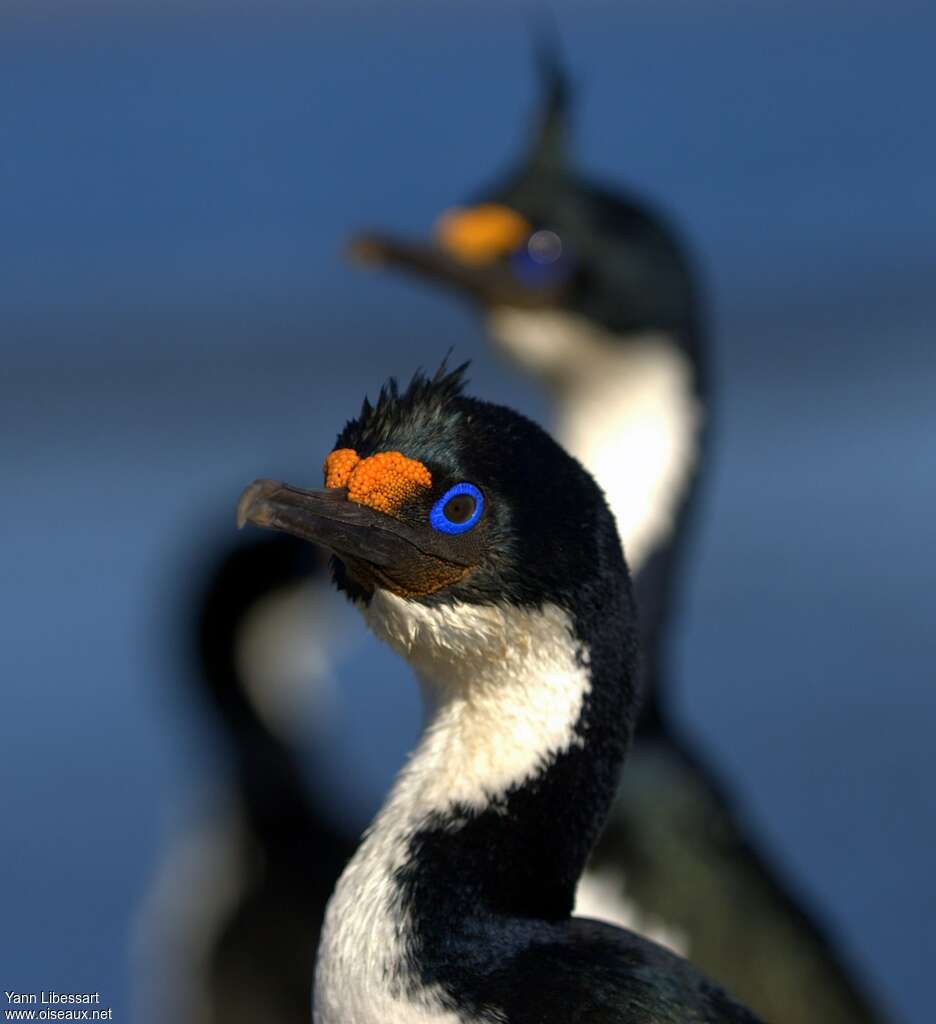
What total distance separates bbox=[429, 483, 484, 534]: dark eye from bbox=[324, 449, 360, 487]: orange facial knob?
0.11 meters

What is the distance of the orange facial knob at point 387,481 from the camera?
235 cm

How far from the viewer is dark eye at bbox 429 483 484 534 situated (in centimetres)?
234

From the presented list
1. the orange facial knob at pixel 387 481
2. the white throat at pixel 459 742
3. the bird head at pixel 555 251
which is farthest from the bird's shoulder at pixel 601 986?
the bird head at pixel 555 251

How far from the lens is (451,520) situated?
2.34 m

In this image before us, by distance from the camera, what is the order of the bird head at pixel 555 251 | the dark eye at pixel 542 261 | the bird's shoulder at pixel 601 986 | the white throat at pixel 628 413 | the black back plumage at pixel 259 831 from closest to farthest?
the bird's shoulder at pixel 601 986 < the black back plumage at pixel 259 831 < the white throat at pixel 628 413 < the bird head at pixel 555 251 < the dark eye at pixel 542 261

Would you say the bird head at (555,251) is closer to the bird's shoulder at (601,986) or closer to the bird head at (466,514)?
the bird head at (466,514)

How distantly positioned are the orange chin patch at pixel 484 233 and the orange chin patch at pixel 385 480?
7.71 feet

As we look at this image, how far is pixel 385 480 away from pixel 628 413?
6.48 ft

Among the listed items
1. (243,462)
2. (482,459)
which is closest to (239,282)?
(243,462)

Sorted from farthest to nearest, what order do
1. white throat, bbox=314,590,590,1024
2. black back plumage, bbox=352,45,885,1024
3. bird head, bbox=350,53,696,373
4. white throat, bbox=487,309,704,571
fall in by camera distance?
1. bird head, bbox=350,53,696,373
2. white throat, bbox=487,309,704,571
3. black back plumage, bbox=352,45,885,1024
4. white throat, bbox=314,590,590,1024

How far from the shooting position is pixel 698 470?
13.8 ft

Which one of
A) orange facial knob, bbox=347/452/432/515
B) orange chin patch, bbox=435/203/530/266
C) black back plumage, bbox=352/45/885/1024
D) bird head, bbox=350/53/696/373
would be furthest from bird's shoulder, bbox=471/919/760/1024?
orange chin patch, bbox=435/203/530/266

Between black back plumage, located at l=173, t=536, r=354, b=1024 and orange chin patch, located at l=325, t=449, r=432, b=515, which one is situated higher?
orange chin patch, located at l=325, t=449, r=432, b=515

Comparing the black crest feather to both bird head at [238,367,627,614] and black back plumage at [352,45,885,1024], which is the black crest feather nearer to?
bird head at [238,367,627,614]
